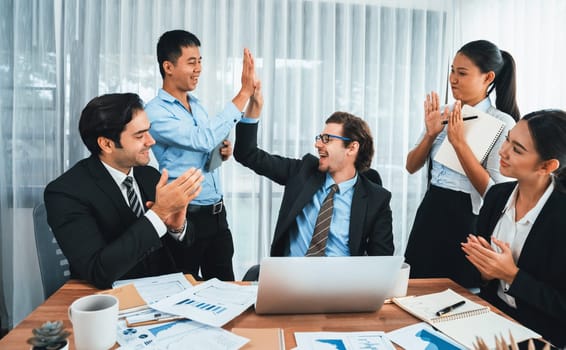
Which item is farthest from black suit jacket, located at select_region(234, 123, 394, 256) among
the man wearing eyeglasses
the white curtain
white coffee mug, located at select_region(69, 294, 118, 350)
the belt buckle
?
the white curtain

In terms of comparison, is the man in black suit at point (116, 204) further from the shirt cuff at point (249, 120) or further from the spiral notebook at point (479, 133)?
the spiral notebook at point (479, 133)

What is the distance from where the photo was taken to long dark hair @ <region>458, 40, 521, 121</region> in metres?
2.08

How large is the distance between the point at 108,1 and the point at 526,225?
9.76 ft

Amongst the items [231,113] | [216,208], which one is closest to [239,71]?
[231,113]

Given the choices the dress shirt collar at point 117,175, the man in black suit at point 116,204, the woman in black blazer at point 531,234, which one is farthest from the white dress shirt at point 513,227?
the dress shirt collar at point 117,175

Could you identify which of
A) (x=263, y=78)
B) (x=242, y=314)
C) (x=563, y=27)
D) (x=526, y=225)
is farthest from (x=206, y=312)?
(x=563, y=27)

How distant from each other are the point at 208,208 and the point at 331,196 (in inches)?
29.3

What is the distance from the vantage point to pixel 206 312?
1171 millimetres

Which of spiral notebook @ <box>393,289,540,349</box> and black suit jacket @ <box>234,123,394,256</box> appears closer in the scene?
spiral notebook @ <box>393,289,540,349</box>

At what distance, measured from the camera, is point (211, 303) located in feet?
4.07

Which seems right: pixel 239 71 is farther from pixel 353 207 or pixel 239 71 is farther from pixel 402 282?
pixel 402 282

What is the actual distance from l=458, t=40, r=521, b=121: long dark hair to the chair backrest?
2.15 meters

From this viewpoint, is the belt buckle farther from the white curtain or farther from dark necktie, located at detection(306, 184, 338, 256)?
the white curtain

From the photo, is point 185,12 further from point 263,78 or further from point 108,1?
point 263,78
